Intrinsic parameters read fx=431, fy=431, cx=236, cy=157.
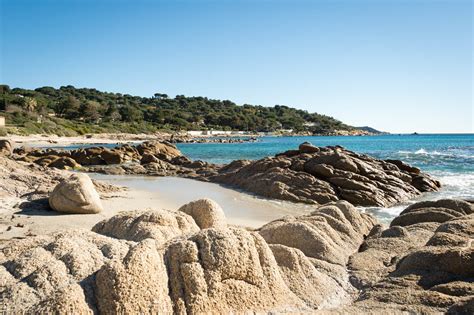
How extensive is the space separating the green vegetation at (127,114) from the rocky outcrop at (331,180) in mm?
50638

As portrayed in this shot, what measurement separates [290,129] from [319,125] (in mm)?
17131

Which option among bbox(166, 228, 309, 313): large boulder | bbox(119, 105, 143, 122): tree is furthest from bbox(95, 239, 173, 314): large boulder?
bbox(119, 105, 143, 122): tree

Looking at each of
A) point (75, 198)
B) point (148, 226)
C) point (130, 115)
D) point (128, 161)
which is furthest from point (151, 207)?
point (130, 115)

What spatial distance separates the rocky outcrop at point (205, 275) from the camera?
3.16m

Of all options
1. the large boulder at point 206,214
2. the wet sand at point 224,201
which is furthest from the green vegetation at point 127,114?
the large boulder at point 206,214

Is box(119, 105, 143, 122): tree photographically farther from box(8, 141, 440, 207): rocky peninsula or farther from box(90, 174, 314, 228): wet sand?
box(90, 174, 314, 228): wet sand

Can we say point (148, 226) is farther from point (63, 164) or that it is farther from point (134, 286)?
point (63, 164)

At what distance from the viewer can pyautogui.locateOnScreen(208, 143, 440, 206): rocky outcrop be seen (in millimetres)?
14633

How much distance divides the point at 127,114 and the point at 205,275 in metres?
102

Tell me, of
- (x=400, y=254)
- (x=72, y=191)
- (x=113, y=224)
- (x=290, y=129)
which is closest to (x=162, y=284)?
(x=113, y=224)

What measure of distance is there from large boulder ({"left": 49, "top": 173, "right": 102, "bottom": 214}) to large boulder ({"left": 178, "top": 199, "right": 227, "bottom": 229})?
12.7 feet

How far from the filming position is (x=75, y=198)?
29.8 ft

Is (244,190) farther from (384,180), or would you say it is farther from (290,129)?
(290,129)

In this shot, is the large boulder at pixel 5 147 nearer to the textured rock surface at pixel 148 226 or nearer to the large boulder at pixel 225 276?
the textured rock surface at pixel 148 226
